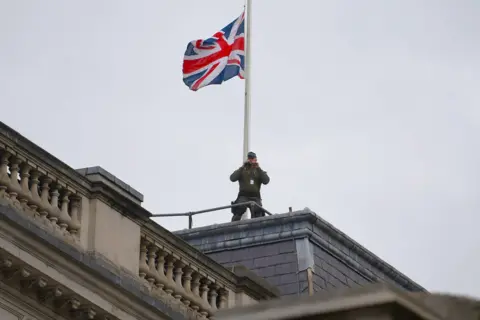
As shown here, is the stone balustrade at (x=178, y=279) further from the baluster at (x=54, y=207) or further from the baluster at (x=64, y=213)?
the baluster at (x=54, y=207)

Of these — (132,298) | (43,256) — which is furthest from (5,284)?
(132,298)

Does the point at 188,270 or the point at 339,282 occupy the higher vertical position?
the point at 339,282

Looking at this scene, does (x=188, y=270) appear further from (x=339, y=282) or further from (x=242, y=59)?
(x=242, y=59)

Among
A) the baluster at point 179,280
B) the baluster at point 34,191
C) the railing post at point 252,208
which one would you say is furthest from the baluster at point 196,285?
the railing post at point 252,208

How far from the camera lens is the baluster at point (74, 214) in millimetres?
15555

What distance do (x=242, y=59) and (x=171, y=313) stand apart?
47.3ft

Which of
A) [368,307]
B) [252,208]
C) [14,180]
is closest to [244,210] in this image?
[252,208]

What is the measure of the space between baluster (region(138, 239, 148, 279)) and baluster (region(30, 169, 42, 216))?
1785 millimetres

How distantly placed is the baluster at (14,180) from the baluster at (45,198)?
359 mm

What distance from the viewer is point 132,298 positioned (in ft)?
51.6

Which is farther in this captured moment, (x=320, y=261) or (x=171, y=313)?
(x=320, y=261)

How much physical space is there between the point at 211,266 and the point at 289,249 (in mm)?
6170

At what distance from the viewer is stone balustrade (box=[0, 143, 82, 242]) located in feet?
48.5

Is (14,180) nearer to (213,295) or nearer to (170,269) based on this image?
(170,269)
